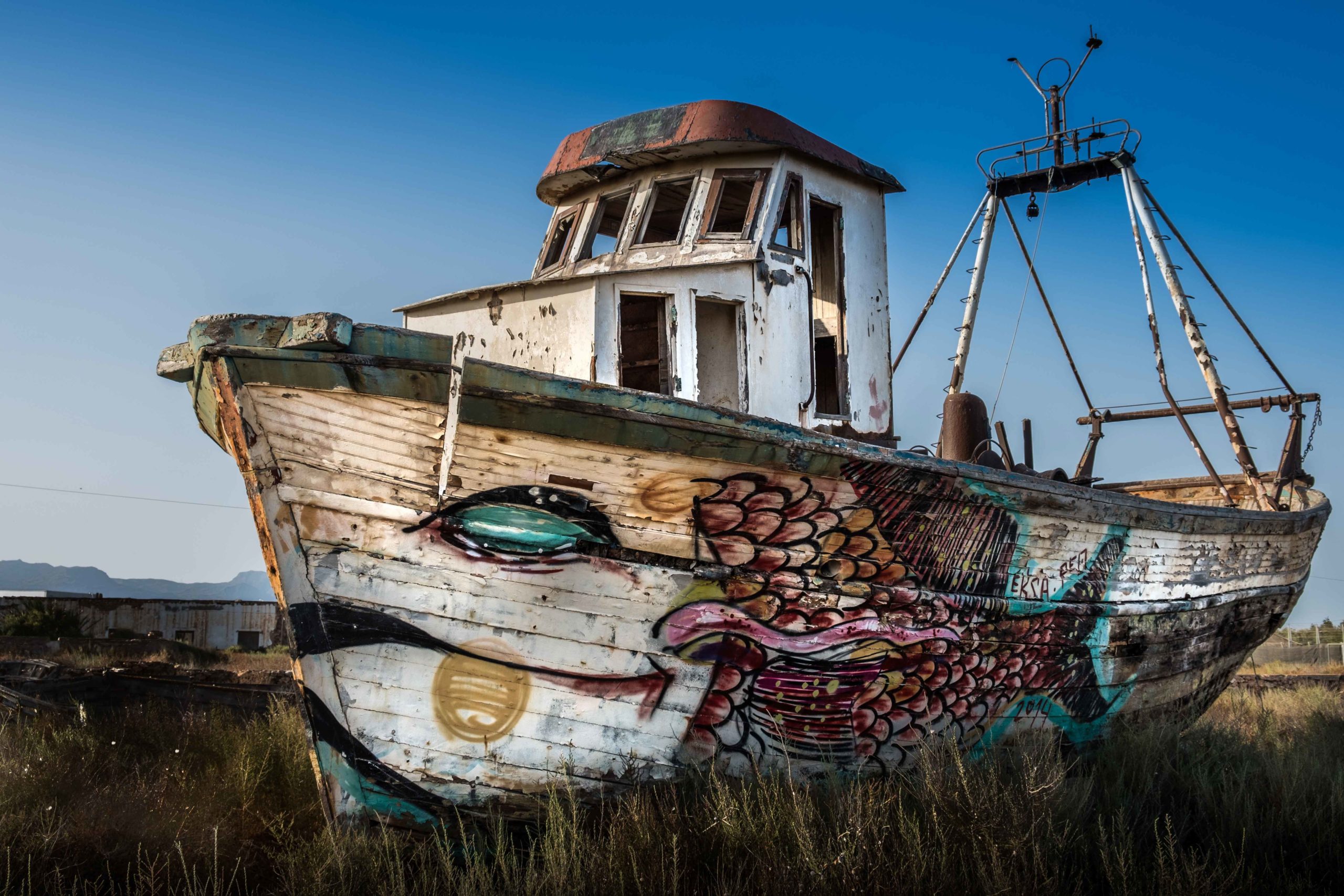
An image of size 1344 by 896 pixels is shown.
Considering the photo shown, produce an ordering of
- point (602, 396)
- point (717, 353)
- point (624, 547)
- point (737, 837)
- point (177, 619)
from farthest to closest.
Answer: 1. point (177, 619)
2. point (717, 353)
3. point (624, 547)
4. point (602, 396)
5. point (737, 837)

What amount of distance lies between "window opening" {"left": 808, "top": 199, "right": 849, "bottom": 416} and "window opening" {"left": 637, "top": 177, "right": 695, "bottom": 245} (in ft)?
3.30

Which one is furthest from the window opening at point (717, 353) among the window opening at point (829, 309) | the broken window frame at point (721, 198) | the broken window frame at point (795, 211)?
the window opening at point (829, 309)

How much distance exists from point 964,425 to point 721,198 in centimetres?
269

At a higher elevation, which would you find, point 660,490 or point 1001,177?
point 1001,177

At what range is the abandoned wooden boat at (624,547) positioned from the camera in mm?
4434

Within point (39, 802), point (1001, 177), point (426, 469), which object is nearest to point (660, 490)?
point (426, 469)

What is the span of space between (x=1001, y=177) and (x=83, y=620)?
18.1m

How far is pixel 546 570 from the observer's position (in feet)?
15.0

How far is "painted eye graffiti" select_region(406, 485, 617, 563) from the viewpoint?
4512mm

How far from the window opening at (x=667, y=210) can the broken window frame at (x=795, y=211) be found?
646mm

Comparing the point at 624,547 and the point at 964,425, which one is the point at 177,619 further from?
the point at 624,547

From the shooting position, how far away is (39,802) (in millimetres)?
5250

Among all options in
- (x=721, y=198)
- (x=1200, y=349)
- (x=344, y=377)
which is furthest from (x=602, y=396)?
(x=1200, y=349)

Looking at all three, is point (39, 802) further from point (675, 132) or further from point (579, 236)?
point (675, 132)
